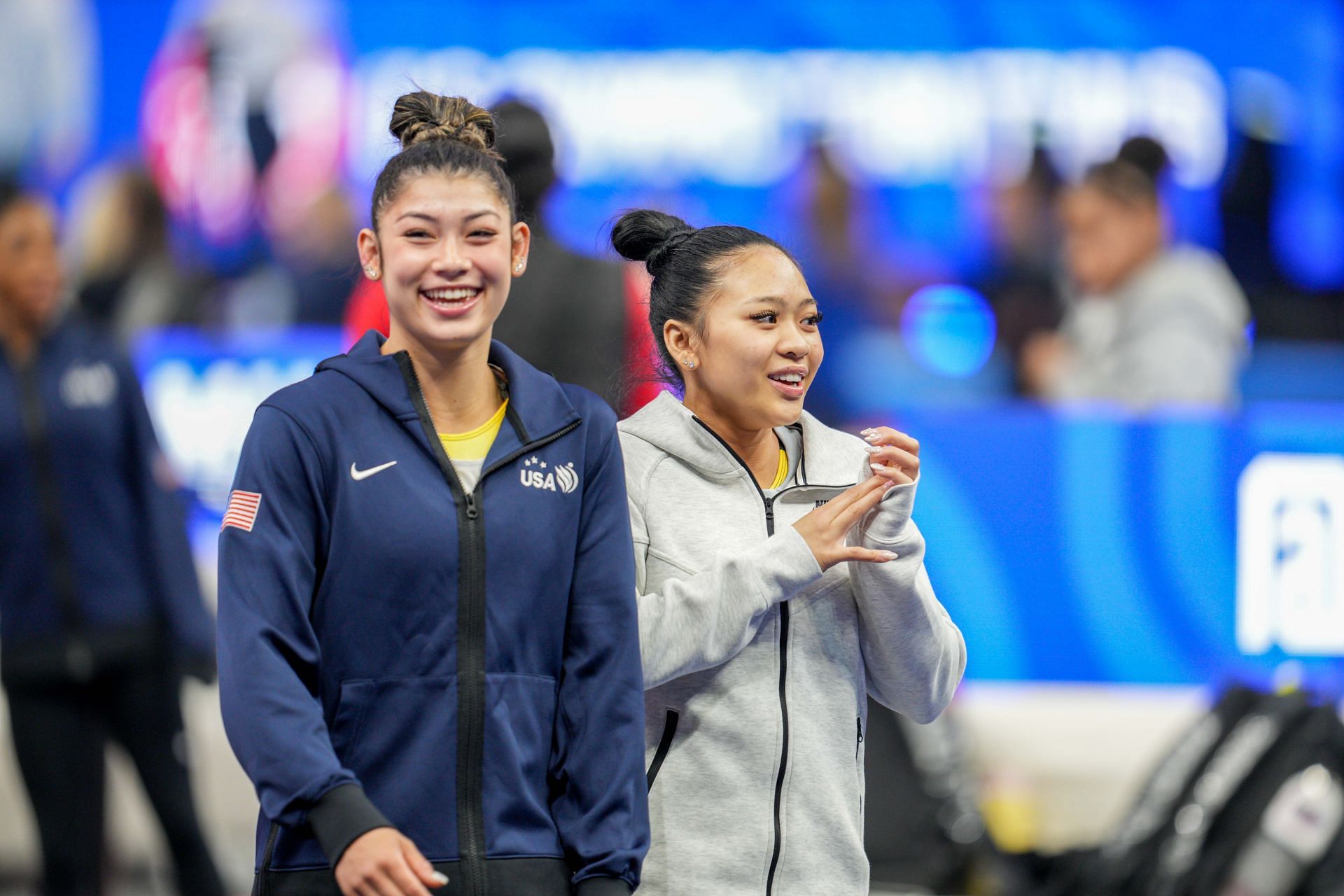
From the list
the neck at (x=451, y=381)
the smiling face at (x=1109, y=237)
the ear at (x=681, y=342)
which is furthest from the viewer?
the smiling face at (x=1109, y=237)

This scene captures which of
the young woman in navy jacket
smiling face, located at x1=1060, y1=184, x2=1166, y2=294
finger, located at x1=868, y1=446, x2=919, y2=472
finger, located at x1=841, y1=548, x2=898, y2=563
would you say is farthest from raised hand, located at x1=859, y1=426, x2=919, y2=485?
smiling face, located at x1=1060, y1=184, x2=1166, y2=294

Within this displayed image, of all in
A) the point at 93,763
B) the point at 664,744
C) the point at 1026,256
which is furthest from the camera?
the point at 1026,256

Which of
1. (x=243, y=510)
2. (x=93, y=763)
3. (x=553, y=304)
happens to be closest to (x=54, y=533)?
(x=93, y=763)

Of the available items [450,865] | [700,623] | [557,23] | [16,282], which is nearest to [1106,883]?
[700,623]

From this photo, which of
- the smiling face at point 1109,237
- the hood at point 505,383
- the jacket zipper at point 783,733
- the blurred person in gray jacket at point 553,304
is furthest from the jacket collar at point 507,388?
the smiling face at point 1109,237

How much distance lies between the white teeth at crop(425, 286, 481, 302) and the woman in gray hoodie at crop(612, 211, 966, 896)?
468mm

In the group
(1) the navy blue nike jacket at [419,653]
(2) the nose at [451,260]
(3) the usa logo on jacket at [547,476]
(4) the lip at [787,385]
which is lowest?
(1) the navy blue nike jacket at [419,653]

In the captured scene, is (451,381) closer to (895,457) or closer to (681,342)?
(681,342)

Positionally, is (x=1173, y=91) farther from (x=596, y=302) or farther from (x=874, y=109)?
(x=596, y=302)

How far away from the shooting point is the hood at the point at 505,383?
2.21m

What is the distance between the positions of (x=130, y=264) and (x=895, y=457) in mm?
6021

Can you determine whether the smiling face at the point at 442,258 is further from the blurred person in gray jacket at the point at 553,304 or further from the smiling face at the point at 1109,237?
the smiling face at the point at 1109,237

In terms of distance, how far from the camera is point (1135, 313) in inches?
239

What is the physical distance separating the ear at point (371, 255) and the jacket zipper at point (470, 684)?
314 millimetres
